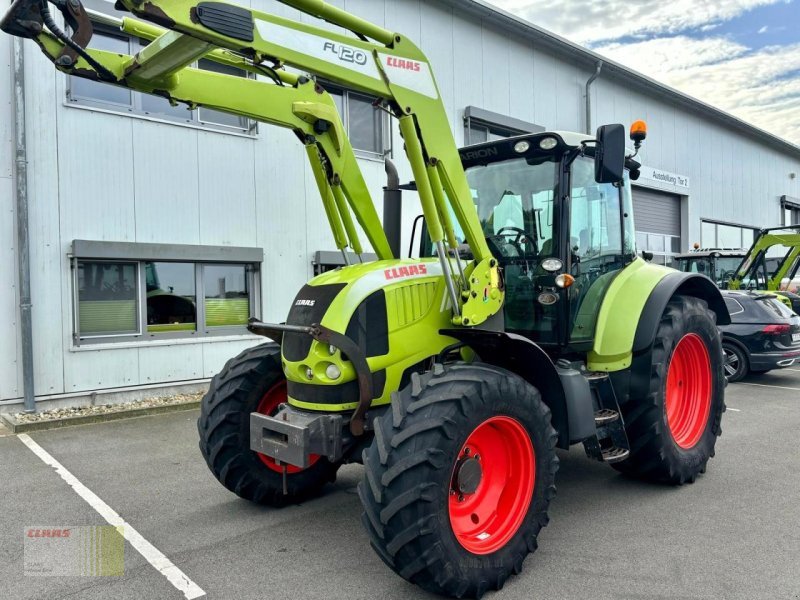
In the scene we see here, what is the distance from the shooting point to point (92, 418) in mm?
7348

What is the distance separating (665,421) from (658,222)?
50.5 ft

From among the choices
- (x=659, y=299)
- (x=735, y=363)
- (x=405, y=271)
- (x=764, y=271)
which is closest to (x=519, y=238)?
(x=405, y=271)

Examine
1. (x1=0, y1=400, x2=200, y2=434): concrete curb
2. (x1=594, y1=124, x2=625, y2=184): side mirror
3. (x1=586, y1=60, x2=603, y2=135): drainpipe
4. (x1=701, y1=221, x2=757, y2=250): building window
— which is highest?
(x1=586, y1=60, x2=603, y2=135): drainpipe

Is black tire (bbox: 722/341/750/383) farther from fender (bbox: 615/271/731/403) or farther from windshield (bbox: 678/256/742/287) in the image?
fender (bbox: 615/271/731/403)

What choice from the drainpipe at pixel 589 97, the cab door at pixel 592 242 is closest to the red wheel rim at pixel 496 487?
the cab door at pixel 592 242

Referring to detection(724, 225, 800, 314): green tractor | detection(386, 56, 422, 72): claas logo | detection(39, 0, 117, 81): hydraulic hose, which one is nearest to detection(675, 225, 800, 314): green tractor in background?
detection(724, 225, 800, 314): green tractor

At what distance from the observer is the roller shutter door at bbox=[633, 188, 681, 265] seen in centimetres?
1762

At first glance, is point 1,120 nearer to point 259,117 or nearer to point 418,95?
point 259,117

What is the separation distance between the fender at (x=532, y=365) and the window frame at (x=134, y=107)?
512cm

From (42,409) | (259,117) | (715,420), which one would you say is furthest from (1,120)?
(715,420)

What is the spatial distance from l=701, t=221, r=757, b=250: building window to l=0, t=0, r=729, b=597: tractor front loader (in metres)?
17.4

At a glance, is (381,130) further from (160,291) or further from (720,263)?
(720,263)

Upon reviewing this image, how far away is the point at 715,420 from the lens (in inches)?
202

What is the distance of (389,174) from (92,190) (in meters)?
5.21
